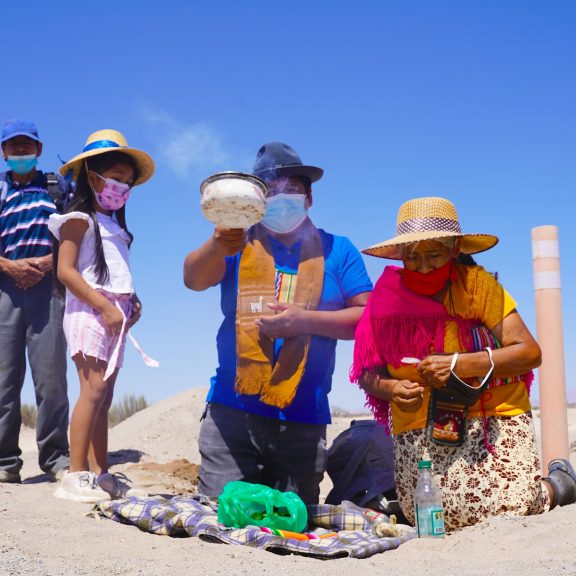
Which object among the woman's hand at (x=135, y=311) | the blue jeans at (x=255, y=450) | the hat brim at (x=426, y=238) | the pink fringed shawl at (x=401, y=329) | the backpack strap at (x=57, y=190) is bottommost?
the blue jeans at (x=255, y=450)

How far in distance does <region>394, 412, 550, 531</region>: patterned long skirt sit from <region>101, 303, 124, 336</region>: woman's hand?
191 cm

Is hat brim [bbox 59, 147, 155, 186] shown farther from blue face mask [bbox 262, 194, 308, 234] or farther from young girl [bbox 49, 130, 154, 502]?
blue face mask [bbox 262, 194, 308, 234]

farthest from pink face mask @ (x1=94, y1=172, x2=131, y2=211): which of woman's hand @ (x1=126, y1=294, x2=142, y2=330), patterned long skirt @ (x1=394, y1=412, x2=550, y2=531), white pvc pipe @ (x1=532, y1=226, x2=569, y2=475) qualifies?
white pvc pipe @ (x1=532, y1=226, x2=569, y2=475)

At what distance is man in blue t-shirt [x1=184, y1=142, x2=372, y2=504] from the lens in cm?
393

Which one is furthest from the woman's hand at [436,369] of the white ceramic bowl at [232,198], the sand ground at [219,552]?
the white ceramic bowl at [232,198]

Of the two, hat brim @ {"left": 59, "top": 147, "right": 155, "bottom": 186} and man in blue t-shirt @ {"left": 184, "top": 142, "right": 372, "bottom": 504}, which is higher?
hat brim @ {"left": 59, "top": 147, "right": 155, "bottom": 186}

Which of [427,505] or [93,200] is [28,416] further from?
[427,505]

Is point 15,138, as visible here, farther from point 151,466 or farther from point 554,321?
point 554,321

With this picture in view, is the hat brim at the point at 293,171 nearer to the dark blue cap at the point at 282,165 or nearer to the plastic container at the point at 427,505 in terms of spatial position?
the dark blue cap at the point at 282,165

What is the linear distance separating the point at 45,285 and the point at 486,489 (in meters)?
3.31

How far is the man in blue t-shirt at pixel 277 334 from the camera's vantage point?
3.93 meters

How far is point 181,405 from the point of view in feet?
31.6

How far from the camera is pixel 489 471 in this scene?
3.55 metres

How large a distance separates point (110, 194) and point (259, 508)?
222 cm
